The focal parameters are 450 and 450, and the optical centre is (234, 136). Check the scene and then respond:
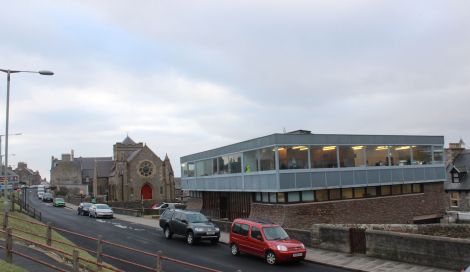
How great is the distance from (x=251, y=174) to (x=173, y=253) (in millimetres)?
10282

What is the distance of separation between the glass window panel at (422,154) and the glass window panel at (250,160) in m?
12.7

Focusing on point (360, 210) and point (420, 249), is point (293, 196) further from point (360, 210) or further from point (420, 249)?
point (420, 249)

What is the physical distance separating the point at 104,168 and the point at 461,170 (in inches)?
2796

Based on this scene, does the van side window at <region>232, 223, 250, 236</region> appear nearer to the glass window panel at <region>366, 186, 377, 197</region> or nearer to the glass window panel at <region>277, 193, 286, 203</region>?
the glass window panel at <region>277, 193, 286, 203</region>

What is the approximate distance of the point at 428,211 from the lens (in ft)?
115

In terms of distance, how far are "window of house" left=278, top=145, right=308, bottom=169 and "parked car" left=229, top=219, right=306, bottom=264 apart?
297 inches

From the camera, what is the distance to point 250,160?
3108 centimetres

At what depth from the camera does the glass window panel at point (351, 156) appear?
30.4m

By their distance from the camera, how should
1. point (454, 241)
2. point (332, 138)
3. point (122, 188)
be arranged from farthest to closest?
point (122, 188), point (332, 138), point (454, 241)

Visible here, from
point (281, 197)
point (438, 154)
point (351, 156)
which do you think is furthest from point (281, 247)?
point (438, 154)

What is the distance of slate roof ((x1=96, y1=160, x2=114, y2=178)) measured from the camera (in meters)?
94.5

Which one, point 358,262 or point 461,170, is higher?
point 461,170

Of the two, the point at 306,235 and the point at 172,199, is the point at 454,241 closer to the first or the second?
the point at 306,235

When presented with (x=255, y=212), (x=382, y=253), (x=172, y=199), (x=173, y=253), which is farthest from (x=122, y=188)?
(x=382, y=253)
